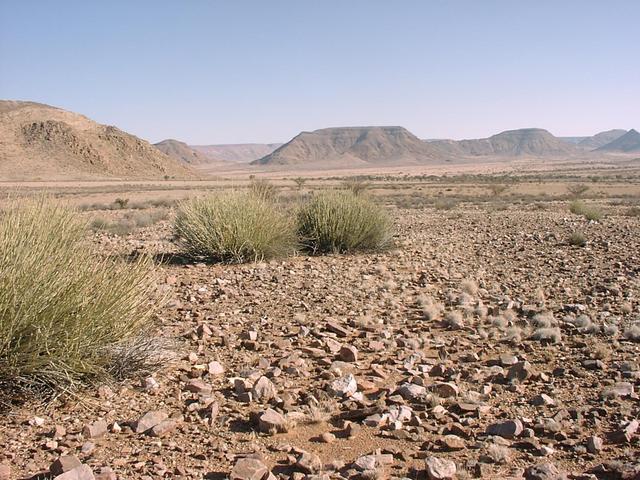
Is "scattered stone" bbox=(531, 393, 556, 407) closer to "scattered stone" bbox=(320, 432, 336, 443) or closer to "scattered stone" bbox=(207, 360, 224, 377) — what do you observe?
"scattered stone" bbox=(320, 432, 336, 443)

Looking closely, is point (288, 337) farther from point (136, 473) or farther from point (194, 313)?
point (136, 473)

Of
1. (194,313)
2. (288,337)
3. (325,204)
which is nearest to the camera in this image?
(288,337)

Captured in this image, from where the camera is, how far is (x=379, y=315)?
26.0 feet

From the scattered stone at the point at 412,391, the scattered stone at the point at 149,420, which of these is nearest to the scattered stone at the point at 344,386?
the scattered stone at the point at 412,391

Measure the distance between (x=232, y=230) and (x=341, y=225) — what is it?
8.72ft

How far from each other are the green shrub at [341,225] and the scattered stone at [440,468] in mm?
8905

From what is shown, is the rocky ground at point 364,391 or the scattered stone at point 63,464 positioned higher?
the scattered stone at point 63,464

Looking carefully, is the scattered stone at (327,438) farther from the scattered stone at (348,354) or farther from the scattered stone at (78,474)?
the scattered stone at (348,354)

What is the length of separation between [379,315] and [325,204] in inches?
216

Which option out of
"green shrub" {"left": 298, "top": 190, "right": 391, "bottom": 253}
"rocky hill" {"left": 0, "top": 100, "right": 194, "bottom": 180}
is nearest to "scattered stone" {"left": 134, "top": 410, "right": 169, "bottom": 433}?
"green shrub" {"left": 298, "top": 190, "right": 391, "bottom": 253}

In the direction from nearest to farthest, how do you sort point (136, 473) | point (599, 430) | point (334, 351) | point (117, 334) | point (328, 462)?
1. point (136, 473)
2. point (328, 462)
3. point (599, 430)
4. point (117, 334)
5. point (334, 351)

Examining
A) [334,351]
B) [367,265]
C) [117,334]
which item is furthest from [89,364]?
[367,265]

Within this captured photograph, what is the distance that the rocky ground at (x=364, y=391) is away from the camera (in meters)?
3.90

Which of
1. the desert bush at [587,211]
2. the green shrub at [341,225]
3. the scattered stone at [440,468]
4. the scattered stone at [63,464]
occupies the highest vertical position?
the green shrub at [341,225]
